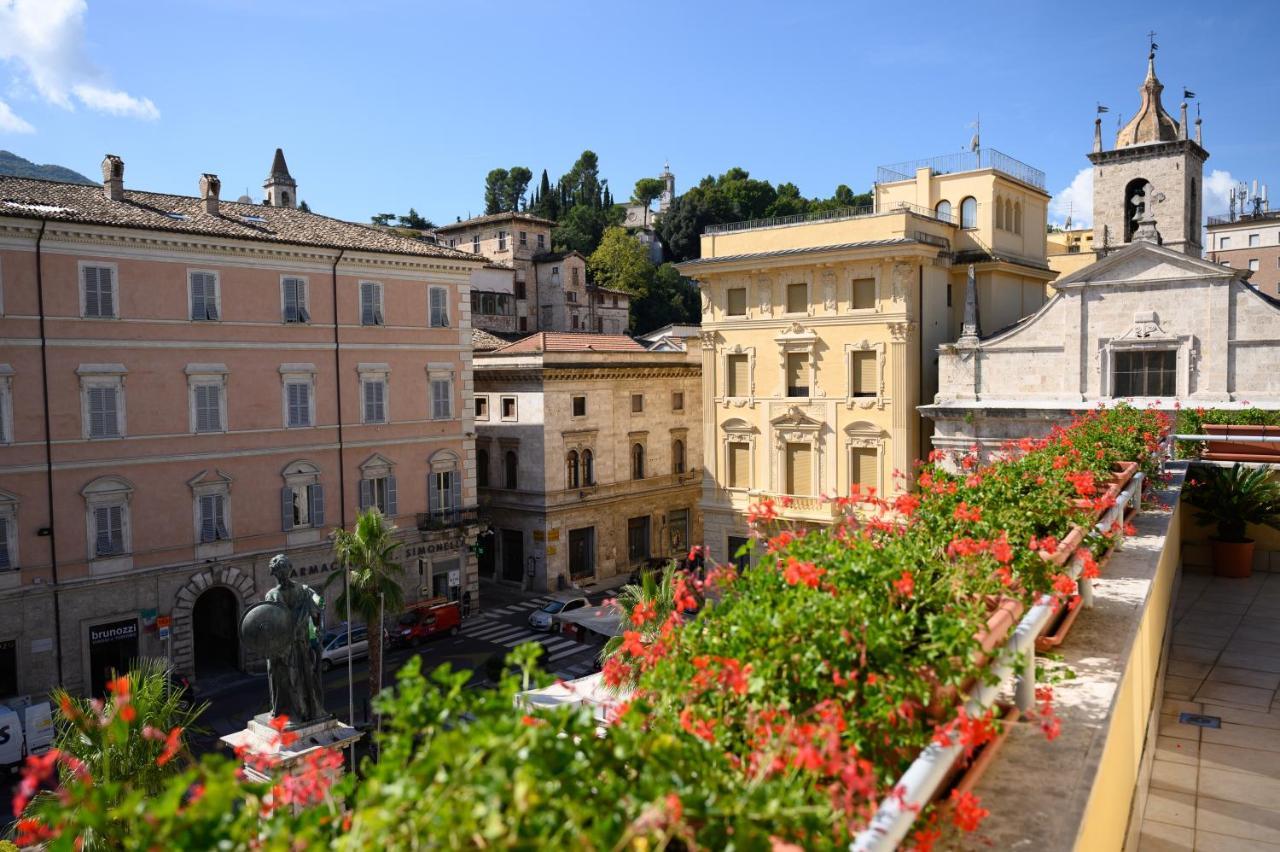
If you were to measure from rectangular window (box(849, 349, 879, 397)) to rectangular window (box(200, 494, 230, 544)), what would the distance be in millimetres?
20098

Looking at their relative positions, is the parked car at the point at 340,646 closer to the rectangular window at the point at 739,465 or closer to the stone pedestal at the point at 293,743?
the rectangular window at the point at 739,465

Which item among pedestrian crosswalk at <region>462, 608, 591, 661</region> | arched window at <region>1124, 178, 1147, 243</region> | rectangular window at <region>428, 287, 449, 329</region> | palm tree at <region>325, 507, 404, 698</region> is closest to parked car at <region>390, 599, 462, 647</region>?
pedestrian crosswalk at <region>462, 608, 591, 661</region>

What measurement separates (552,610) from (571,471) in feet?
21.9

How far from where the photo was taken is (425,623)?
1224 inches

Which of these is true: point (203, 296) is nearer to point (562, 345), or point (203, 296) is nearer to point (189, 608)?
point (189, 608)

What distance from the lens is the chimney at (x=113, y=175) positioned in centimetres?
2827

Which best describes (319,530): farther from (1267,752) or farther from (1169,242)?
(1169,242)

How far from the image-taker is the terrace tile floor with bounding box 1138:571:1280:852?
235 inches

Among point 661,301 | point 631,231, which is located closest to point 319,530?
point 661,301

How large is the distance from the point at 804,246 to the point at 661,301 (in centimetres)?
4628

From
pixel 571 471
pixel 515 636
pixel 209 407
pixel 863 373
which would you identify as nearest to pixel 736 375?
pixel 863 373

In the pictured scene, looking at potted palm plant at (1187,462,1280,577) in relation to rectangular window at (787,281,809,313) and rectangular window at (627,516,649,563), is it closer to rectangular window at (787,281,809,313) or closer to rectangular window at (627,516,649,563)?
rectangular window at (787,281,809,313)

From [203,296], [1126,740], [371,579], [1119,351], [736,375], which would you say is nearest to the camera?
[1126,740]

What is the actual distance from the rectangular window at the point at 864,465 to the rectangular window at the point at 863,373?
1.89 metres
